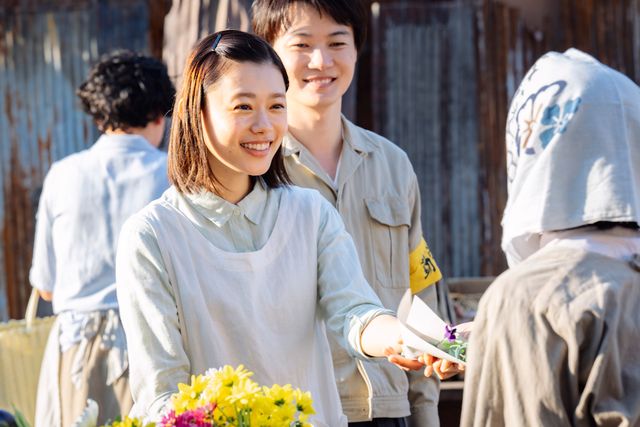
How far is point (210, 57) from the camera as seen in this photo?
290 centimetres

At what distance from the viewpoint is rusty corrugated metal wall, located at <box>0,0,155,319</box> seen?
692cm

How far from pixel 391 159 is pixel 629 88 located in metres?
1.50

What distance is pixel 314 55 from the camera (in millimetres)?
3762

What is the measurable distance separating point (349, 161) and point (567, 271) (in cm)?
153

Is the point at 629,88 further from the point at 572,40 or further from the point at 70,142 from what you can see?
the point at 70,142

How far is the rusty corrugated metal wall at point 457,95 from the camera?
6.69 metres

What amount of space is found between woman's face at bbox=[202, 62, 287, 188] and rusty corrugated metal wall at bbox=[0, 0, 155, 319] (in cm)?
416

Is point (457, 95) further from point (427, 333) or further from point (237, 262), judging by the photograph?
point (427, 333)

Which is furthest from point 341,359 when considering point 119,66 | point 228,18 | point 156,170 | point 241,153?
point 228,18

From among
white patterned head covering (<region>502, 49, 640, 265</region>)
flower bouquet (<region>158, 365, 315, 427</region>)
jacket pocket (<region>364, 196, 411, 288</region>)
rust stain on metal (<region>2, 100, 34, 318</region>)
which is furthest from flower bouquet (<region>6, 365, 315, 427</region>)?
rust stain on metal (<region>2, 100, 34, 318</region>)

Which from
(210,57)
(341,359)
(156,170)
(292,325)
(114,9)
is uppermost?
(114,9)

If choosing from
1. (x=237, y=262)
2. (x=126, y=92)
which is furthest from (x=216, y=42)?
(x=126, y=92)

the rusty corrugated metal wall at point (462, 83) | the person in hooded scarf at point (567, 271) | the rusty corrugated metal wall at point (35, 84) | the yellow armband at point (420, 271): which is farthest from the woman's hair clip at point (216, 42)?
the rusty corrugated metal wall at point (35, 84)

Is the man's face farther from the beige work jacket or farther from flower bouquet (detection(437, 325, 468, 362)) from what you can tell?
flower bouquet (detection(437, 325, 468, 362))
